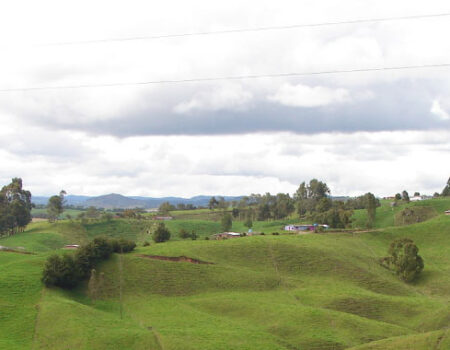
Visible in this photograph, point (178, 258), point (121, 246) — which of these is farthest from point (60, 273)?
point (178, 258)

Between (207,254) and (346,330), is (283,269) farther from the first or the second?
(346,330)

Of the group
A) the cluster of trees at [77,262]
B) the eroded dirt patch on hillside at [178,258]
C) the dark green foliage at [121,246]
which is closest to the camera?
the cluster of trees at [77,262]

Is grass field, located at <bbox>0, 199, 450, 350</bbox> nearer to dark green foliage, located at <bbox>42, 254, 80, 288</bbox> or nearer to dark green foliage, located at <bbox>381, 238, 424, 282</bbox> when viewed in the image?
dark green foliage, located at <bbox>42, 254, 80, 288</bbox>

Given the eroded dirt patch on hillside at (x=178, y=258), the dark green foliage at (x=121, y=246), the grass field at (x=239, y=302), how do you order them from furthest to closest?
the dark green foliage at (x=121, y=246) → the eroded dirt patch on hillside at (x=178, y=258) → the grass field at (x=239, y=302)

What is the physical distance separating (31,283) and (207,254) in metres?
40.0

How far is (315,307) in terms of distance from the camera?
93375 millimetres

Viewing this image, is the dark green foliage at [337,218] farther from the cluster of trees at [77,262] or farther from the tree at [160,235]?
the cluster of trees at [77,262]

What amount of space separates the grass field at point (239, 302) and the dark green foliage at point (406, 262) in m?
2.34

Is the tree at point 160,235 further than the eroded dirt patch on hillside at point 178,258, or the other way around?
the tree at point 160,235

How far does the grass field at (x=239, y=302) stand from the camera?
75.1 m

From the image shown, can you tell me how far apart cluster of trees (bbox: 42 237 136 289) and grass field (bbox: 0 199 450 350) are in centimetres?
199

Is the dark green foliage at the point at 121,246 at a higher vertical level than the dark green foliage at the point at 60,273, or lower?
higher

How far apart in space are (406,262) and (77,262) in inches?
2853

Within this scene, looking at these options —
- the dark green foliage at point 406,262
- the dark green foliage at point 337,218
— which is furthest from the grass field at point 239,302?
the dark green foliage at point 337,218
